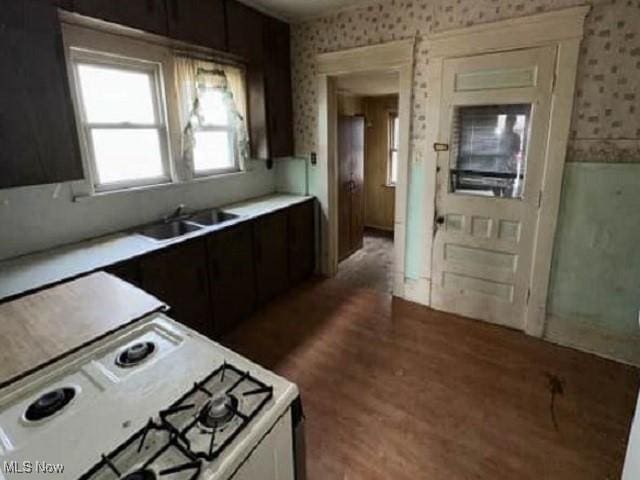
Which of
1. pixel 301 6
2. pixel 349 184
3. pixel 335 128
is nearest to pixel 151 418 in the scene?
pixel 335 128

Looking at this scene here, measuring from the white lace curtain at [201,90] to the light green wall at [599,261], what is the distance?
2.91 meters

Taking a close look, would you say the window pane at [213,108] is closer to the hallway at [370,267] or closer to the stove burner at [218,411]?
the hallway at [370,267]

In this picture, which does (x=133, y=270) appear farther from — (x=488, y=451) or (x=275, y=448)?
(x=488, y=451)

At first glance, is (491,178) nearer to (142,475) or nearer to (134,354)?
(134,354)

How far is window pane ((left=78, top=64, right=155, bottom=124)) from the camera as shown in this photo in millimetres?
2494

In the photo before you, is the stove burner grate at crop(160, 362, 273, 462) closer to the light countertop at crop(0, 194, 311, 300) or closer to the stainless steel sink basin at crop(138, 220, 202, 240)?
the light countertop at crop(0, 194, 311, 300)

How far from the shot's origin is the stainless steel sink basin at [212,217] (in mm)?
3232

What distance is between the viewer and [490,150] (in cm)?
290

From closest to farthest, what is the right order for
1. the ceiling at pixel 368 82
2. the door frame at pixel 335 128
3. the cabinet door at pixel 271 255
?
the door frame at pixel 335 128, the cabinet door at pixel 271 255, the ceiling at pixel 368 82

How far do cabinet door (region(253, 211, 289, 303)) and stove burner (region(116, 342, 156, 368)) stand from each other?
1.97m

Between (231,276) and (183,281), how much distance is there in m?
0.50

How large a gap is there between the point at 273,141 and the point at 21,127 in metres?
2.21

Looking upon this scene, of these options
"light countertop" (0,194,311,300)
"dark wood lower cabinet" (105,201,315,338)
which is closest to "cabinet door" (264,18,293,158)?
"dark wood lower cabinet" (105,201,315,338)

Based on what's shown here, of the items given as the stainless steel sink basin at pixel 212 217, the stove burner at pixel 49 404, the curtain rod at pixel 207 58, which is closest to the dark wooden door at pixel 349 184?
the curtain rod at pixel 207 58
